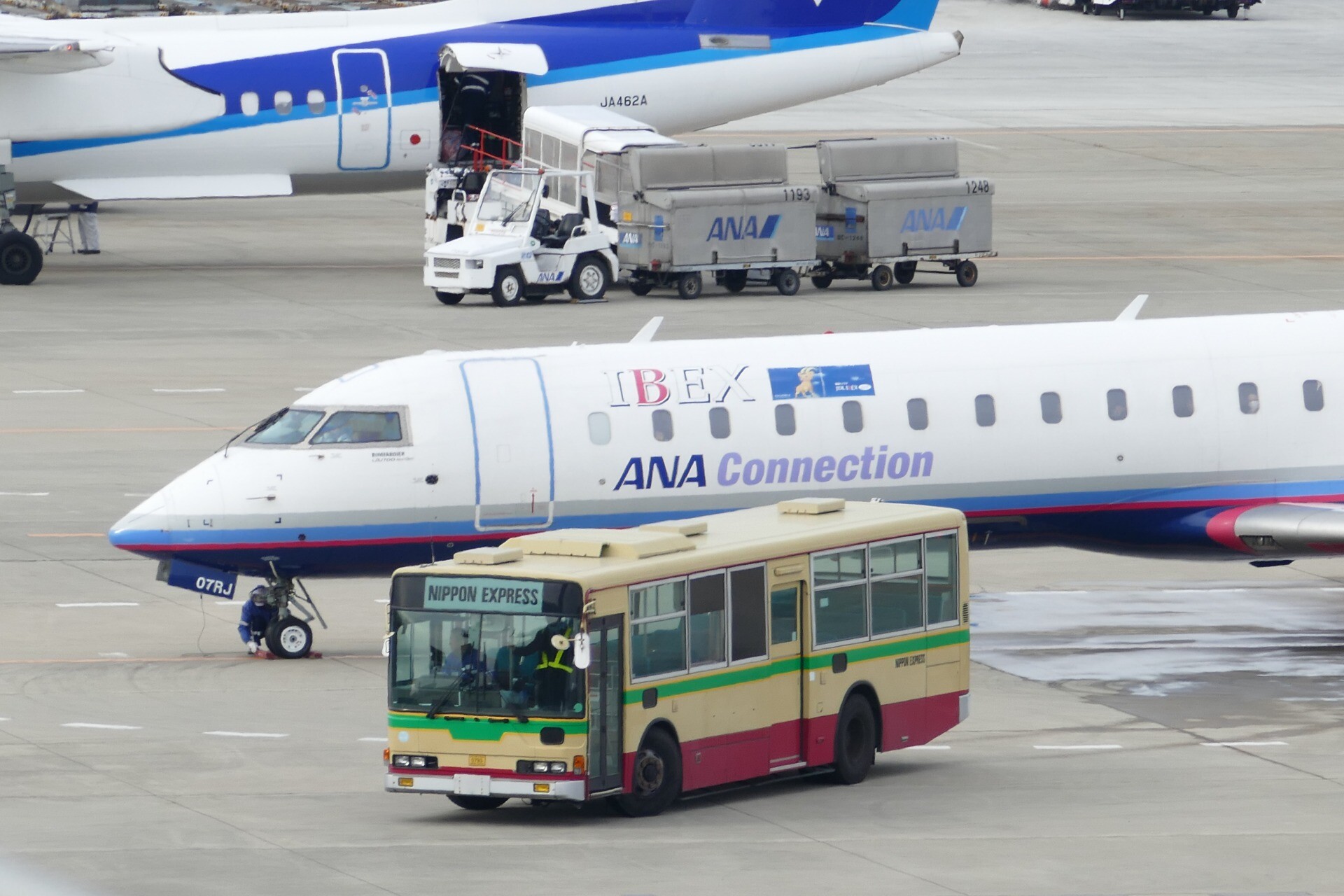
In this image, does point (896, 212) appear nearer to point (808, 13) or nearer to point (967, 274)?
point (967, 274)

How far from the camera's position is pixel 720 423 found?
2934 centimetres

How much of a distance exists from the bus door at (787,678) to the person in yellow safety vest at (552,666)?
2447mm

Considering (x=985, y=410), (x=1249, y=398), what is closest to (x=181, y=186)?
(x=985, y=410)

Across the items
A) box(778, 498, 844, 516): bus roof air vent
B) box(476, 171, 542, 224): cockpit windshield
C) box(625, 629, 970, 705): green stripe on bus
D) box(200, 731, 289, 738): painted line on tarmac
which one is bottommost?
box(200, 731, 289, 738): painted line on tarmac

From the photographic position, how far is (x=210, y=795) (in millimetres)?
22188

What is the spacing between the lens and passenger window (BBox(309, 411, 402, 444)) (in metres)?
28.4

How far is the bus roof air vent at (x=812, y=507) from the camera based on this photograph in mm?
24328

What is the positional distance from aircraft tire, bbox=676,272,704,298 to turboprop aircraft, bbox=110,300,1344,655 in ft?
81.8

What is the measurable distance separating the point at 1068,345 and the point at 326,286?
1213 inches

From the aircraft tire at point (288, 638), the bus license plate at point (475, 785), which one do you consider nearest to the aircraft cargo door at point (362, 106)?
the aircraft tire at point (288, 638)

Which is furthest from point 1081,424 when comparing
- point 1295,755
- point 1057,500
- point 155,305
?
point 155,305

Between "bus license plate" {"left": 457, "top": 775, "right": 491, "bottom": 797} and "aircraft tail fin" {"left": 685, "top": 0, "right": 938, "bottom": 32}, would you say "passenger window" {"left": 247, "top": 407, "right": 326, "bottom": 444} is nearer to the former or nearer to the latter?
"bus license plate" {"left": 457, "top": 775, "right": 491, "bottom": 797}

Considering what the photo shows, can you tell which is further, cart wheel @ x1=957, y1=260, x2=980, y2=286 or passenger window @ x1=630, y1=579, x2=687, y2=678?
cart wheel @ x1=957, y1=260, x2=980, y2=286

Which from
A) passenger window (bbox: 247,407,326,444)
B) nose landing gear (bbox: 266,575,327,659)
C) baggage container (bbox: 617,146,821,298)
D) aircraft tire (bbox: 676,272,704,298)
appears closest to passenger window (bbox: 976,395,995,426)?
passenger window (bbox: 247,407,326,444)
